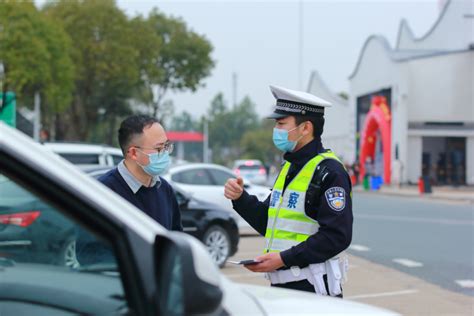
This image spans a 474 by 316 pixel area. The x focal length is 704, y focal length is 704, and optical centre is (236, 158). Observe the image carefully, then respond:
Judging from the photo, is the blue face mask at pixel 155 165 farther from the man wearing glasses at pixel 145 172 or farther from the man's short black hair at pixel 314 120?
the man's short black hair at pixel 314 120

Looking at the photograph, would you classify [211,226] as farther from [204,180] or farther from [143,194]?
[143,194]

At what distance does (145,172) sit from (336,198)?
3.48 ft

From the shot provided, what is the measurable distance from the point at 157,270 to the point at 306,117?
1855mm

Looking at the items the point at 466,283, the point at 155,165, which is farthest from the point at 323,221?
the point at 466,283

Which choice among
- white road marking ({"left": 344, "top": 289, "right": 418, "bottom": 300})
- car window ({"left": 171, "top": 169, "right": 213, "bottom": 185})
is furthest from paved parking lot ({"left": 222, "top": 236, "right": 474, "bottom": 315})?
car window ({"left": 171, "top": 169, "right": 213, "bottom": 185})

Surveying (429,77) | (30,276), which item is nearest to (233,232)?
(30,276)

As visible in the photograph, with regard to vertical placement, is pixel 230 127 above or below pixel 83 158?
above

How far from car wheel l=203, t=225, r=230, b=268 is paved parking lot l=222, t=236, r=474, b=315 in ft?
0.67

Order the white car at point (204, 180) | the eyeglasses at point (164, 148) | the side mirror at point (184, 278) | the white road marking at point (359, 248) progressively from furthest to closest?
1. the white car at point (204, 180)
2. the white road marking at point (359, 248)
3. the eyeglasses at point (164, 148)
4. the side mirror at point (184, 278)

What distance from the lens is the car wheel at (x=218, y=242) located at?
10242mm

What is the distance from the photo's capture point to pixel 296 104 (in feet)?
11.3

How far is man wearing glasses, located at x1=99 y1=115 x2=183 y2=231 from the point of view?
3613 mm

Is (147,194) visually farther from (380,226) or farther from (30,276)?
(380,226)

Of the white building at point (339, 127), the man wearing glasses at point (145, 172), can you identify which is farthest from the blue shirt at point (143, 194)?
the white building at point (339, 127)
